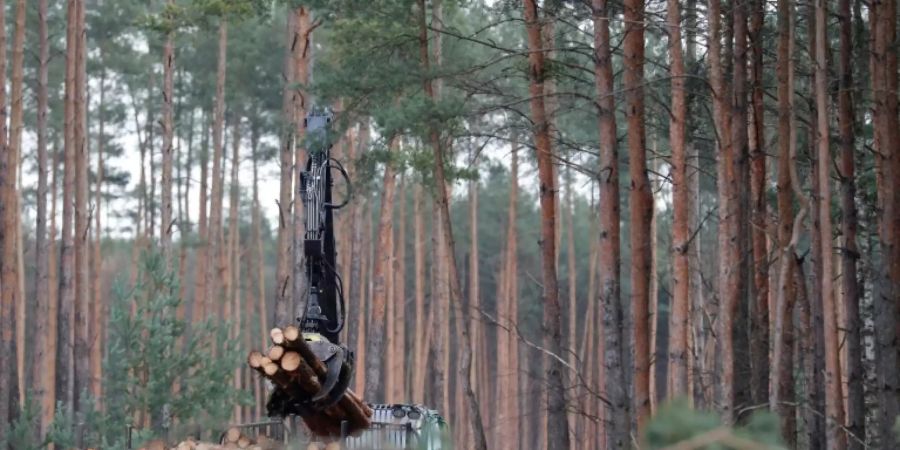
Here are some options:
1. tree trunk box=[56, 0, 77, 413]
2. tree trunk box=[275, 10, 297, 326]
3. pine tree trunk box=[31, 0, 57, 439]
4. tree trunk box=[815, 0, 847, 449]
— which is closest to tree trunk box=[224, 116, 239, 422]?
pine tree trunk box=[31, 0, 57, 439]

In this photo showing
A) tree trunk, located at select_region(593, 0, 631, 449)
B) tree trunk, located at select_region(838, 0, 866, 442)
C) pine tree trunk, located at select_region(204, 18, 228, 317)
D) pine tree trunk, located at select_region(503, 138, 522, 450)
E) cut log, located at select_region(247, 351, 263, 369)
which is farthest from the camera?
pine tree trunk, located at select_region(503, 138, 522, 450)

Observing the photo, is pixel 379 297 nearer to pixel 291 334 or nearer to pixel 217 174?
pixel 217 174

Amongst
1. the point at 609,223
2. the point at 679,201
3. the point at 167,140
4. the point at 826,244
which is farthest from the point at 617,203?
the point at 167,140

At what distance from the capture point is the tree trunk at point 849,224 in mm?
13758

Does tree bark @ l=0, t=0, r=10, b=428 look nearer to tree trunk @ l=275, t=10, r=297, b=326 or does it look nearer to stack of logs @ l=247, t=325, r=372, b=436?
tree trunk @ l=275, t=10, r=297, b=326

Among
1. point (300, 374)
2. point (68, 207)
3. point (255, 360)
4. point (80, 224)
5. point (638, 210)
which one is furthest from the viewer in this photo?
point (80, 224)

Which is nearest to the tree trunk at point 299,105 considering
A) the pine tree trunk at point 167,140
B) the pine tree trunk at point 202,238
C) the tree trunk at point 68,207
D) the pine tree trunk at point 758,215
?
the tree trunk at point 68,207

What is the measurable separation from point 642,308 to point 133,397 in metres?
8.08

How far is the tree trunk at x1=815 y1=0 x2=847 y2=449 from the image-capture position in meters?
12.7

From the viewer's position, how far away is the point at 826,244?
12.9 m

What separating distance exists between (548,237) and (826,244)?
414 cm

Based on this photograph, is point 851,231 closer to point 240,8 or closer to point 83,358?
point 240,8

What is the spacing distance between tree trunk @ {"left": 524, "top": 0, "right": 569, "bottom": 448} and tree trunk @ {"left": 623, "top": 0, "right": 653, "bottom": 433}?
133cm

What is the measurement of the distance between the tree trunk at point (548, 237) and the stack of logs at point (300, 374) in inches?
109
